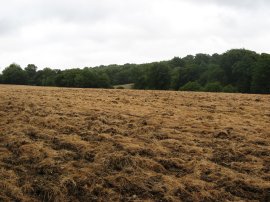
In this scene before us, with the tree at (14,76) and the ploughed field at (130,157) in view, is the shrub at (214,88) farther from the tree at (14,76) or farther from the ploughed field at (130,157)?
the ploughed field at (130,157)

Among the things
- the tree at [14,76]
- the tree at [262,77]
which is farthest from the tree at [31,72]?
the tree at [262,77]

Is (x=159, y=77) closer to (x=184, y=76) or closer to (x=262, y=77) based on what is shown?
(x=184, y=76)

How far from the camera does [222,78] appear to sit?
85688mm

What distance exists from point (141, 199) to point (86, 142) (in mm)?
4000

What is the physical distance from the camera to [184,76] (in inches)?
3585

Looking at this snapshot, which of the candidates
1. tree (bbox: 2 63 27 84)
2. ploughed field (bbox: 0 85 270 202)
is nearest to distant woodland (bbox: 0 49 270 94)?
tree (bbox: 2 63 27 84)

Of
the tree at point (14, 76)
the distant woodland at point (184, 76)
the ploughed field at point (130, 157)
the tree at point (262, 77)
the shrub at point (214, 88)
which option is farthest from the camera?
the tree at point (14, 76)

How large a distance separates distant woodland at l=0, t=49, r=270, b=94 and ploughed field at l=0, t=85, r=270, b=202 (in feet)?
199

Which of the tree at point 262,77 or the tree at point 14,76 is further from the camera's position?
the tree at point 14,76

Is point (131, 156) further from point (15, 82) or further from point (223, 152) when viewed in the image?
point (15, 82)

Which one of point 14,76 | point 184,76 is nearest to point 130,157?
point 14,76

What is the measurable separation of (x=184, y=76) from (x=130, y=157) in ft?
273

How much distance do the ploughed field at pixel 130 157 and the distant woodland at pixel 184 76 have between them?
60.6 m

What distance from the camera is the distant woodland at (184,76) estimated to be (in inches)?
2886
